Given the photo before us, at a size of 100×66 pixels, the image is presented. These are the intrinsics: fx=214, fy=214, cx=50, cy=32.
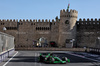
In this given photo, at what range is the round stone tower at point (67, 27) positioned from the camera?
58000 mm

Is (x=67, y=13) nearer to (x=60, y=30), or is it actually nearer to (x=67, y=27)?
(x=67, y=27)

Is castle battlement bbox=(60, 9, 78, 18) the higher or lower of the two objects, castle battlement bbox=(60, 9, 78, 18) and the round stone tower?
the higher

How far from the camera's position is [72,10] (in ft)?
193

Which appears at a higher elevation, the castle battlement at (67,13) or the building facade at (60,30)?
the castle battlement at (67,13)

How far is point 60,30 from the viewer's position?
5906cm

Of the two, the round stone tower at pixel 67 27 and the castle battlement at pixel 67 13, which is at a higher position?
the castle battlement at pixel 67 13

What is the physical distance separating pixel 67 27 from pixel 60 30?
2.22 m

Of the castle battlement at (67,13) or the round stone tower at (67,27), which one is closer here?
the round stone tower at (67,27)

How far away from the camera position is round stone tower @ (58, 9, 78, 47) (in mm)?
58000

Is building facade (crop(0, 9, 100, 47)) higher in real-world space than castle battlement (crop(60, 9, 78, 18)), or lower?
lower

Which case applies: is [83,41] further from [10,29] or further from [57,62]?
[57,62]

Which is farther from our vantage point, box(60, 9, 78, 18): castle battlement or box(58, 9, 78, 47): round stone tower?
box(60, 9, 78, 18): castle battlement

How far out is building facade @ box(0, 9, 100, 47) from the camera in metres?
58.2

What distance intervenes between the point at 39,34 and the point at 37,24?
2.94m
